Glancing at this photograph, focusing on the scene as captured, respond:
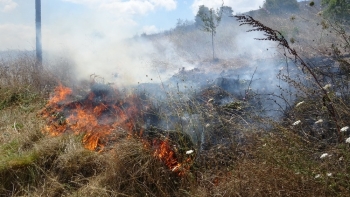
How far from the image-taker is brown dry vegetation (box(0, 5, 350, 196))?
8.33 feet

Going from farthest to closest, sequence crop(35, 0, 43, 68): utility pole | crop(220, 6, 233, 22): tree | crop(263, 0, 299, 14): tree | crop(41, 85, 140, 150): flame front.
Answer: crop(220, 6, 233, 22): tree < crop(263, 0, 299, 14): tree < crop(35, 0, 43, 68): utility pole < crop(41, 85, 140, 150): flame front

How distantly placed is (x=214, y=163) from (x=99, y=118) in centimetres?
258

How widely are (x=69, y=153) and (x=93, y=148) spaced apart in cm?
38

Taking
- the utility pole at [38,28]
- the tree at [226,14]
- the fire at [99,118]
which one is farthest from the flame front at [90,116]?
the tree at [226,14]

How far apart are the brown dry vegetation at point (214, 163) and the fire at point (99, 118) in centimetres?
14

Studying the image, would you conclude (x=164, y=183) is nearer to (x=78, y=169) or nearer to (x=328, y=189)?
(x=78, y=169)

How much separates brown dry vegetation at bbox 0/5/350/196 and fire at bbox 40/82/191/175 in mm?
142

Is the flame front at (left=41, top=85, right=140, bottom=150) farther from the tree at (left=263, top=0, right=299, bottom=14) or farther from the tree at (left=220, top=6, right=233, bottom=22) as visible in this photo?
the tree at (left=220, top=6, right=233, bottom=22)

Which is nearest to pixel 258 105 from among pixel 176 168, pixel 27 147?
pixel 176 168

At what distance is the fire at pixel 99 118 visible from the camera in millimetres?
3789

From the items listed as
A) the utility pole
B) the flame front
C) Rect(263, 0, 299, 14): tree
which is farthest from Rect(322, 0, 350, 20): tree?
the utility pole

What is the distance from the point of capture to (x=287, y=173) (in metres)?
2.59

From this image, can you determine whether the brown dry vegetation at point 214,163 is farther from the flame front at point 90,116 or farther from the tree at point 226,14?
the tree at point 226,14

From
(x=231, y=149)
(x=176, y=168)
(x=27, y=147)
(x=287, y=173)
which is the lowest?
(x=27, y=147)
